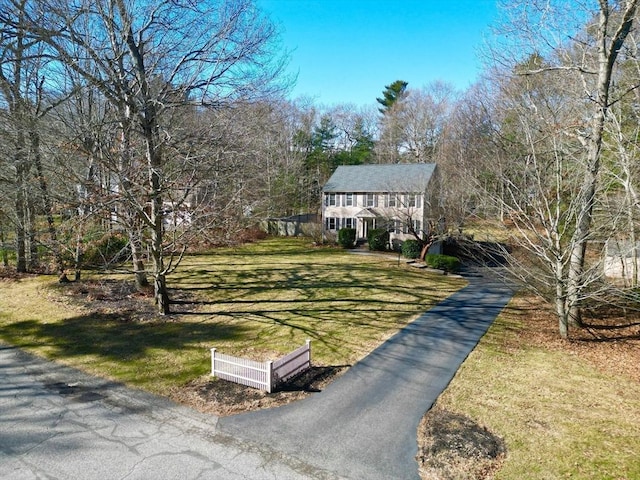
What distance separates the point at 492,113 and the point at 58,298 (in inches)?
1011

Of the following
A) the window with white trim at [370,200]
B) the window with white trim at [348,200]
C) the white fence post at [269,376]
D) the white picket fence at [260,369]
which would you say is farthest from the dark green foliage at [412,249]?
the white fence post at [269,376]

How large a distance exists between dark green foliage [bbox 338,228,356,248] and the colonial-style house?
1.51 metres

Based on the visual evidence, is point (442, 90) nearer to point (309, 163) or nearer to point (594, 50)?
point (309, 163)

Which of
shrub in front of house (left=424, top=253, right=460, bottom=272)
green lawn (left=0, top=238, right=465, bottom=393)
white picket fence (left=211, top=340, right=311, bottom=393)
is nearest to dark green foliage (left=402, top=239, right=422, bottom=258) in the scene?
shrub in front of house (left=424, top=253, right=460, bottom=272)

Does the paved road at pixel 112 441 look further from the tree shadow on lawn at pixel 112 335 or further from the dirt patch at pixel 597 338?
the dirt patch at pixel 597 338

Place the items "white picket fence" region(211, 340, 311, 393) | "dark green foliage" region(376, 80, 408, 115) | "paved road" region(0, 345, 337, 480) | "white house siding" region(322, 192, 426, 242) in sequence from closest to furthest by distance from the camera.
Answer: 1. "paved road" region(0, 345, 337, 480)
2. "white picket fence" region(211, 340, 311, 393)
3. "white house siding" region(322, 192, 426, 242)
4. "dark green foliage" region(376, 80, 408, 115)

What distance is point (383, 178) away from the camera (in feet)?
108

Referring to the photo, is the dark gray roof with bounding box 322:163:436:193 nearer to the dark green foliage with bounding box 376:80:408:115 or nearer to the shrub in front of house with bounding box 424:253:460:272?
the shrub in front of house with bounding box 424:253:460:272

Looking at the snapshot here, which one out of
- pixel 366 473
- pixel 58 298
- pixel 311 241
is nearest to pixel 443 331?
pixel 366 473

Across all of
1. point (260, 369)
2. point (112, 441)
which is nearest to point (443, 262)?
point (260, 369)

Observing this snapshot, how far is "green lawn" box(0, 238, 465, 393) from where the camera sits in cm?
1046

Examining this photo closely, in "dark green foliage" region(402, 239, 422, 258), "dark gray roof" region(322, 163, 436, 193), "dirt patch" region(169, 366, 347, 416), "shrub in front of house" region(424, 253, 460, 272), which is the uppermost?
"dark gray roof" region(322, 163, 436, 193)

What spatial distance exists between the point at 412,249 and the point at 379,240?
4.17m

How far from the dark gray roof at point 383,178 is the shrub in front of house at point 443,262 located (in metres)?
5.87
